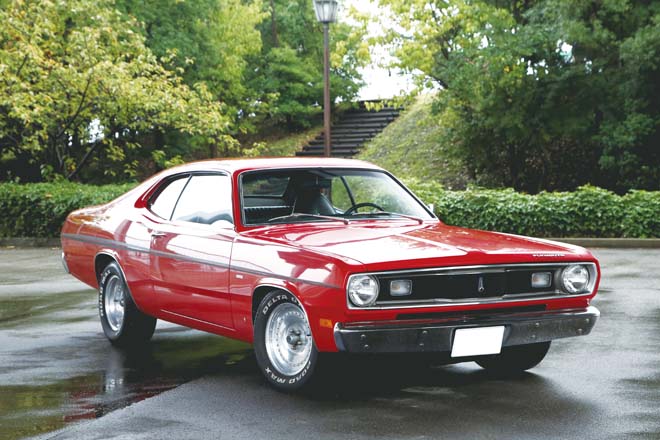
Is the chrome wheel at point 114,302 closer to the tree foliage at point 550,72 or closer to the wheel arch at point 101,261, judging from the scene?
the wheel arch at point 101,261

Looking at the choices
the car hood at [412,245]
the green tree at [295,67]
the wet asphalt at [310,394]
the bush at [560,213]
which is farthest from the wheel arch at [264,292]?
the green tree at [295,67]

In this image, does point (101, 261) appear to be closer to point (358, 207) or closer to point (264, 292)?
point (358, 207)

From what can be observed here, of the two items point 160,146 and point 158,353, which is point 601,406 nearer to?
point 158,353

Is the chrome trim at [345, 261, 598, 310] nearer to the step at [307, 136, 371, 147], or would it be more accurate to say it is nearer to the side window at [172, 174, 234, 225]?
the side window at [172, 174, 234, 225]

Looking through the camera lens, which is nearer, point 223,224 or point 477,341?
point 477,341

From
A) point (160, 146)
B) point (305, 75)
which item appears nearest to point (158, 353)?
point (160, 146)

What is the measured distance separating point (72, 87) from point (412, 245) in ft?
62.5

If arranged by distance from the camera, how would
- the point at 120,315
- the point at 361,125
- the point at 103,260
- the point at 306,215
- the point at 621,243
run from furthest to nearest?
the point at 361,125 → the point at 621,243 → the point at 103,260 → the point at 120,315 → the point at 306,215

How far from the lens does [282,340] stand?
20.1 feet

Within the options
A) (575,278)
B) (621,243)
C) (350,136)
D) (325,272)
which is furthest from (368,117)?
(325,272)

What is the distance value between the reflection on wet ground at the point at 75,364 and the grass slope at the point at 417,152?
19.9 meters

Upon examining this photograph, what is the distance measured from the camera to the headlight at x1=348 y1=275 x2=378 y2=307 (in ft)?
18.3

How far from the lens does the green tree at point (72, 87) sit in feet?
76.2

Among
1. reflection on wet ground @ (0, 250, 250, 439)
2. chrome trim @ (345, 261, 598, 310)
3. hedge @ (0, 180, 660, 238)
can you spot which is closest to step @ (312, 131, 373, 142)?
hedge @ (0, 180, 660, 238)
